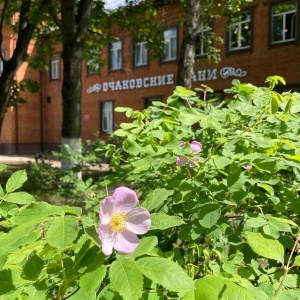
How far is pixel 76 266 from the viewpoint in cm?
92

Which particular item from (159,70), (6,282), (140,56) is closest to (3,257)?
(6,282)

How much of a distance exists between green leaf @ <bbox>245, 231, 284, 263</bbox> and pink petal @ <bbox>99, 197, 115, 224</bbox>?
1.14 feet

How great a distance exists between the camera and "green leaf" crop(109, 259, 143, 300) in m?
0.78

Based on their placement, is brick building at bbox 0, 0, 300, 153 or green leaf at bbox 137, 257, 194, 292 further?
brick building at bbox 0, 0, 300, 153

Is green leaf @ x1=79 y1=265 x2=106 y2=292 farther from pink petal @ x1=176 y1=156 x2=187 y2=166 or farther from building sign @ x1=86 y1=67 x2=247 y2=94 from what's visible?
building sign @ x1=86 y1=67 x2=247 y2=94

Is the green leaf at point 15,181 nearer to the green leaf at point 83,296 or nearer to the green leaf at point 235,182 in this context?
the green leaf at point 83,296

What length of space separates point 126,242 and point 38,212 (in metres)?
0.20

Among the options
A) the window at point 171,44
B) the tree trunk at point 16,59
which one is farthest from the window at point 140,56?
the tree trunk at point 16,59

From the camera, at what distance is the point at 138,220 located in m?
0.95

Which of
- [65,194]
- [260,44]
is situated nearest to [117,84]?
[260,44]

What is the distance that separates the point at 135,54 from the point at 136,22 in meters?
10.0

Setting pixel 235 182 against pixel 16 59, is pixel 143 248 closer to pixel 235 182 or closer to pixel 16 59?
pixel 235 182

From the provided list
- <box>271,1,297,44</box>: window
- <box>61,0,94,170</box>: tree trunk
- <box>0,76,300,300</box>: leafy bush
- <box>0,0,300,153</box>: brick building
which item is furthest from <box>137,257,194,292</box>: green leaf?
<box>271,1,297,44</box>: window

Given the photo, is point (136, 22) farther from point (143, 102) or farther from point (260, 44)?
point (143, 102)
